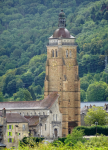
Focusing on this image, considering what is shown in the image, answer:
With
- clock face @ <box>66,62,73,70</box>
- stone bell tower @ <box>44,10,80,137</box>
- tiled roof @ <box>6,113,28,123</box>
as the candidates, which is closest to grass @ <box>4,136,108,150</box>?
tiled roof @ <box>6,113,28,123</box>

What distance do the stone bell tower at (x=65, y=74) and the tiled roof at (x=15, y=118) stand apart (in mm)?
11164

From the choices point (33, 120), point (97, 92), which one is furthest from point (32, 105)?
point (97, 92)

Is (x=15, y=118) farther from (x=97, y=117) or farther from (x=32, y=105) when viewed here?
(x=97, y=117)

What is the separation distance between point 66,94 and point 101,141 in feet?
94.1

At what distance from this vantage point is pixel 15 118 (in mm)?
125250

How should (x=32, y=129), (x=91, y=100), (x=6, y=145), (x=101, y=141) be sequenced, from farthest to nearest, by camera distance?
(x=91, y=100)
(x=32, y=129)
(x=6, y=145)
(x=101, y=141)

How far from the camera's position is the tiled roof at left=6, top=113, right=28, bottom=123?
124 meters

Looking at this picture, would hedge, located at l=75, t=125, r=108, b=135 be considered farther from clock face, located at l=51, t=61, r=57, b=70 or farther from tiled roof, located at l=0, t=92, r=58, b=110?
clock face, located at l=51, t=61, r=57, b=70

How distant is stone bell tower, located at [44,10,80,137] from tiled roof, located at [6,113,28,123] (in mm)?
11164

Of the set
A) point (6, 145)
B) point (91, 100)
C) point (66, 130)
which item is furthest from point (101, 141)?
point (91, 100)

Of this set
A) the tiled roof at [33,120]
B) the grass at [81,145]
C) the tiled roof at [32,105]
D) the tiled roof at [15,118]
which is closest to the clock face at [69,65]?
the tiled roof at [32,105]

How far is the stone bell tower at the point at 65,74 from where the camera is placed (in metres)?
136

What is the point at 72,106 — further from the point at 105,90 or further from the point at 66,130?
the point at 105,90

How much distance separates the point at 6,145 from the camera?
118m
